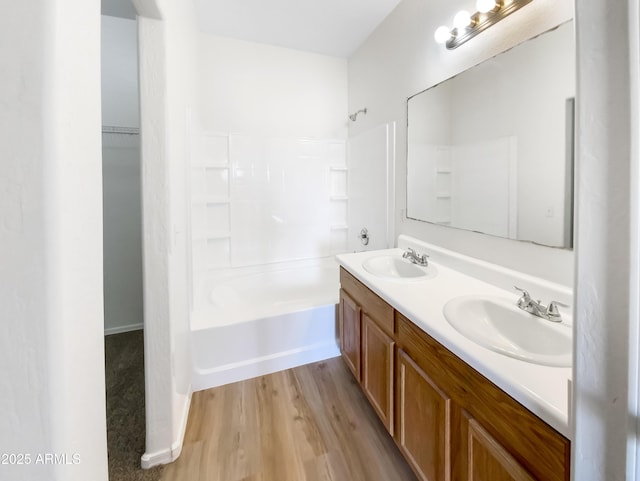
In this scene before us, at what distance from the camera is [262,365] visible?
1.87m

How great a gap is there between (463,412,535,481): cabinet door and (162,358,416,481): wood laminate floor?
0.60 m

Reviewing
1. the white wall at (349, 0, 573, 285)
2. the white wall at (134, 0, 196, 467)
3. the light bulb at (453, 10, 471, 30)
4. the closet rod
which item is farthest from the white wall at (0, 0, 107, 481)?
the closet rod

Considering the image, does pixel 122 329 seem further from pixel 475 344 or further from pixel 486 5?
pixel 486 5

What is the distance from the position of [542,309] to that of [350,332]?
3.29 ft

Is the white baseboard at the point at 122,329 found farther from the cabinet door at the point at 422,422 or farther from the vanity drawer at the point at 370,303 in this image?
the cabinet door at the point at 422,422

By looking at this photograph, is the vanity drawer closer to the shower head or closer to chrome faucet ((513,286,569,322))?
chrome faucet ((513,286,569,322))

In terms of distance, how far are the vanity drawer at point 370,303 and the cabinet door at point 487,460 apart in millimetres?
464

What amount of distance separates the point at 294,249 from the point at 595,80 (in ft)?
8.64

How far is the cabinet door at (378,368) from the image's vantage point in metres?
1.25

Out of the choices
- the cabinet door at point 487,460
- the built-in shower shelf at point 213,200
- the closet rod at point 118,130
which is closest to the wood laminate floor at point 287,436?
the cabinet door at point 487,460

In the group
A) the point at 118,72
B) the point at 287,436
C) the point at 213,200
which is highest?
the point at 118,72

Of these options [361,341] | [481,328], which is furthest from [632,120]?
[361,341]

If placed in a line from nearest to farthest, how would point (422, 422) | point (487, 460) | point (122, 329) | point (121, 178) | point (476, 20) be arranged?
point (487, 460), point (422, 422), point (476, 20), point (121, 178), point (122, 329)

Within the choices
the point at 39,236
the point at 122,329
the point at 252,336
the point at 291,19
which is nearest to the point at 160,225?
the point at 39,236
